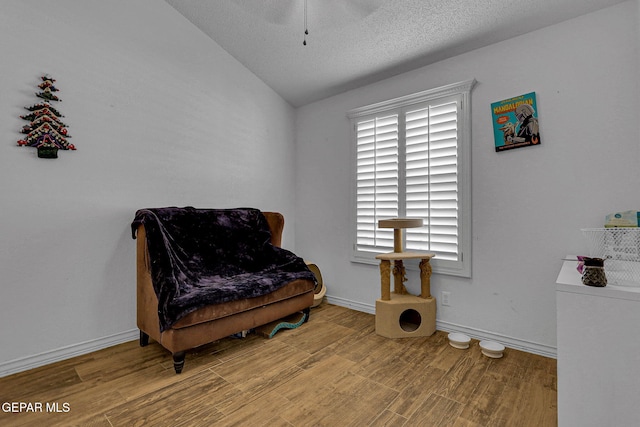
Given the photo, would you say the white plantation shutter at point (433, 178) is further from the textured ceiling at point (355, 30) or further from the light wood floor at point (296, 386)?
the light wood floor at point (296, 386)

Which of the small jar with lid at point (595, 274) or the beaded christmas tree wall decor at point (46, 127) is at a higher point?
the beaded christmas tree wall decor at point (46, 127)

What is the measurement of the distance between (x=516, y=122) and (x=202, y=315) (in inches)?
103

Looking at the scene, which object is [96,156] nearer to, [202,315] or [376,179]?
[202,315]

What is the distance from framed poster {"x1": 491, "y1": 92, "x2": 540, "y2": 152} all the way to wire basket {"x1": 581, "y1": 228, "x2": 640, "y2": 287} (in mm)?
1163

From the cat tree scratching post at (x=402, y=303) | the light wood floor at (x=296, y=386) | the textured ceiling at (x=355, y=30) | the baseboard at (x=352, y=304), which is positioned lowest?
the light wood floor at (x=296, y=386)

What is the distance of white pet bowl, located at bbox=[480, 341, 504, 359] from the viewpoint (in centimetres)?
207

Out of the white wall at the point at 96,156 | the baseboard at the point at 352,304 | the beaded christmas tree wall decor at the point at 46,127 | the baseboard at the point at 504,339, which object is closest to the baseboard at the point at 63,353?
the white wall at the point at 96,156

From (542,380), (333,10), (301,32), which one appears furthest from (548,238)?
(301,32)

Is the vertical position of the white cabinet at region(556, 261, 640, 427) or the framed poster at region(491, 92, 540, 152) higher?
the framed poster at region(491, 92, 540, 152)

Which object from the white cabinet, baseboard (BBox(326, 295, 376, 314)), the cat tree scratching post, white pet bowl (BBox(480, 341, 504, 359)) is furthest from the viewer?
baseboard (BBox(326, 295, 376, 314))

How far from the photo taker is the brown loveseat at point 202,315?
1.88 metres

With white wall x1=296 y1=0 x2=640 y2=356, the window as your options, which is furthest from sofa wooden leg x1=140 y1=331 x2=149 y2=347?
white wall x1=296 y1=0 x2=640 y2=356

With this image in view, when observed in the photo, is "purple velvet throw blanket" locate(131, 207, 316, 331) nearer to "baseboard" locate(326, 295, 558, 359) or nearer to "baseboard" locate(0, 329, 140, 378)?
"baseboard" locate(0, 329, 140, 378)

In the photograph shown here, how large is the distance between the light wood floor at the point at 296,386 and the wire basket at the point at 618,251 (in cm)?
81
